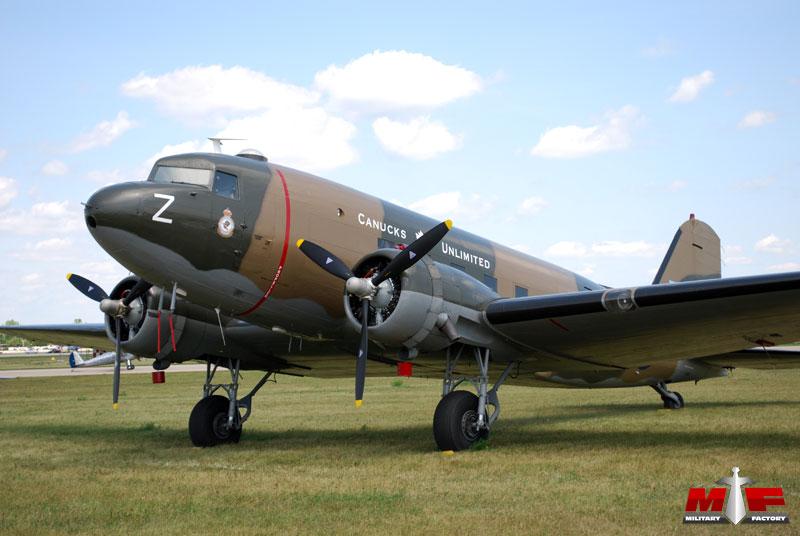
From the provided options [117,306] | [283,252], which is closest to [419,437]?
[283,252]

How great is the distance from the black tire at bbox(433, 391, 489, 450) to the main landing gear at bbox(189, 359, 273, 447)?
4.37 metres

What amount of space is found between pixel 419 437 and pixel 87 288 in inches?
249

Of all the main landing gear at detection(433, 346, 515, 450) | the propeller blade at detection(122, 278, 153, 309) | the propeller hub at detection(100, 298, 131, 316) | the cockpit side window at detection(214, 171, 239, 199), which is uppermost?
the cockpit side window at detection(214, 171, 239, 199)

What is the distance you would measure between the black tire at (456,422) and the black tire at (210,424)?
14.9 feet

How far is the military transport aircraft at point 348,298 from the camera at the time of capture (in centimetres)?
1065

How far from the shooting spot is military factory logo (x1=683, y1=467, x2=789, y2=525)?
6488 millimetres

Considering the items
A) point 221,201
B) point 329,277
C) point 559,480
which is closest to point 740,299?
point 559,480

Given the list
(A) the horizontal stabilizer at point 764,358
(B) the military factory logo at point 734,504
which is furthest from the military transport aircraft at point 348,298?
(A) the horizontal stabilizer at point 764,358

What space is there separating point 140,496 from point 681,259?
555 inches

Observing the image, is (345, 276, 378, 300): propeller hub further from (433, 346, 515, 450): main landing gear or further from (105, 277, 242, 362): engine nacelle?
(105, 277, 242, 362): engine nacelle

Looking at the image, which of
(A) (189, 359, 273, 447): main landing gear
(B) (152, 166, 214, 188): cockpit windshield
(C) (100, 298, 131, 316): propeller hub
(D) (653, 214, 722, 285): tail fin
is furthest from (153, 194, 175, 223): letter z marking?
(D) (653, 214, 722, 285): tail fin

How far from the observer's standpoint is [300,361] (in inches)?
594

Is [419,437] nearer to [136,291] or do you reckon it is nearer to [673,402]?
[136,291]

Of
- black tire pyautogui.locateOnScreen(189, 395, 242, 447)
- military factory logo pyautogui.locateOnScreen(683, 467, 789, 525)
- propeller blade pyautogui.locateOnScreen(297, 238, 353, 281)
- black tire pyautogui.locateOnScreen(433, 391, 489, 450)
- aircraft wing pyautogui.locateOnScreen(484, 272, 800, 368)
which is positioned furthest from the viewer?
black tire pyautogui.locateOnScreen(189, 395, 242, 447)
